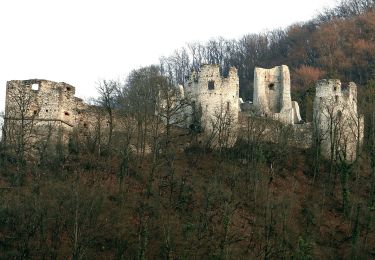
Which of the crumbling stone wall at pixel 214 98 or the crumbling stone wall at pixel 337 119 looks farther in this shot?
the crumbling stone wall at pixel 214 98

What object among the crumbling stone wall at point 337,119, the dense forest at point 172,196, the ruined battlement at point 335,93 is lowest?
the dense forest at point 172,196

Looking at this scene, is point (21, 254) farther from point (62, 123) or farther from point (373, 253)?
point (373, 253)

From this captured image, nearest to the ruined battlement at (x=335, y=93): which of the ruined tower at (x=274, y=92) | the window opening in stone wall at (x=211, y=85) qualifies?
the ruined tower at (x=274, y=92)

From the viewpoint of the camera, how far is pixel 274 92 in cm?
4409

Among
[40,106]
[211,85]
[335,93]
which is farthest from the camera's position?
[335,93]

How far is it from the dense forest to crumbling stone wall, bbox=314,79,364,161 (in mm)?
784

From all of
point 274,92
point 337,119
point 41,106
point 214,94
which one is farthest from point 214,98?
point 41,106

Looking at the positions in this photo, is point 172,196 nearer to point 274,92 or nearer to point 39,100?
point 39,100

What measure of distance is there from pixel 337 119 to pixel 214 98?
21.2ft

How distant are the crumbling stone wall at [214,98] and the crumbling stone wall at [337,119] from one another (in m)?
4.50

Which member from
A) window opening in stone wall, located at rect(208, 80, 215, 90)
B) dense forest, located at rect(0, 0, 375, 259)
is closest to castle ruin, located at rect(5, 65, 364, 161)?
window opening in stone wall, located at rect(208, 80, 215, 90)

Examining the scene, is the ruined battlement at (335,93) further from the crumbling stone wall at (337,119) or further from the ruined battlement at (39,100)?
the ruined battlement at (39,100)

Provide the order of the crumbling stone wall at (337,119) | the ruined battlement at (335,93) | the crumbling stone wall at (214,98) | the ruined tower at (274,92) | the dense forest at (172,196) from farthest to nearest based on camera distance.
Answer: the ruined tower at (274,92) < the ruined battlement at (335,93) < the crumbling stone wall at (214,98) < the crumbling stone wall at (337,119) < the dense forest at (172,196)

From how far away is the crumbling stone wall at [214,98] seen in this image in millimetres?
37841
